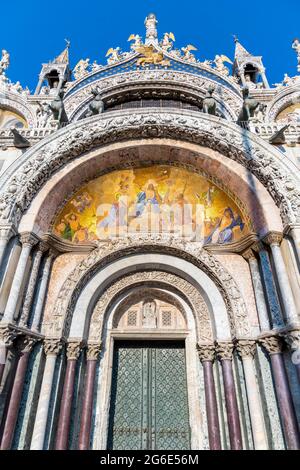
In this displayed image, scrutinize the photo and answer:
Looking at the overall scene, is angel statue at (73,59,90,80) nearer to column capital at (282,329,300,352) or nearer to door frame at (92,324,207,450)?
door frame at (92,324,207,450)

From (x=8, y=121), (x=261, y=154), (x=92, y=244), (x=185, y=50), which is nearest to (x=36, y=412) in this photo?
(x=92, y=244)

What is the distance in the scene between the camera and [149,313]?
286 inches

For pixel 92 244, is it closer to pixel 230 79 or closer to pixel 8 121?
pixel 8 121

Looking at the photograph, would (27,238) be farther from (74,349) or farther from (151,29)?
(151,29)

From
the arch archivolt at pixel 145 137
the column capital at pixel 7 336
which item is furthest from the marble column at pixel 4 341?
the arch archivolt at pixel 145 137

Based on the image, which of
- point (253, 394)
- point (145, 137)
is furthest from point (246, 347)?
point (145, 137)

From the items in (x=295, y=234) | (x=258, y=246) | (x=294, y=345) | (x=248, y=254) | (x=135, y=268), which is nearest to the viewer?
(x=294, y=345)

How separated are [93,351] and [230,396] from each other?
270 cm

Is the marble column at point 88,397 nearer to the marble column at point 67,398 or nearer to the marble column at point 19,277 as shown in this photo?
the marble column at point 67,398

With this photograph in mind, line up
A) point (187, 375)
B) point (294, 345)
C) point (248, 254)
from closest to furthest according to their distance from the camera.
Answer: point (294, 345)
point (187, 375)
point (248, 254)

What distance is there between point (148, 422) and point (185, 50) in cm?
1379

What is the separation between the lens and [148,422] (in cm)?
599

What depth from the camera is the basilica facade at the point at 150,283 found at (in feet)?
17.7

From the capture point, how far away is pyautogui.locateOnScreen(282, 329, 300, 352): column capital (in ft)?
16.5
